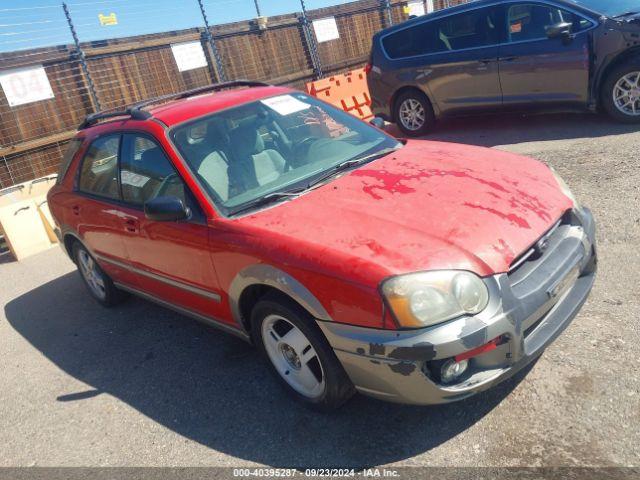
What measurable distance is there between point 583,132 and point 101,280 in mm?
5979

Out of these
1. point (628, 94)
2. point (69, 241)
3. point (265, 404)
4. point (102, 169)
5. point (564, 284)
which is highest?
point (102, 169)

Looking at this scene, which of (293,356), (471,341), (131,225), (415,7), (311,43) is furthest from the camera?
(415,7)

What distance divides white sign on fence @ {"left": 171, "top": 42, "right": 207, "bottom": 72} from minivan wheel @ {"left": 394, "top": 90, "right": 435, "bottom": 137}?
18.7ft

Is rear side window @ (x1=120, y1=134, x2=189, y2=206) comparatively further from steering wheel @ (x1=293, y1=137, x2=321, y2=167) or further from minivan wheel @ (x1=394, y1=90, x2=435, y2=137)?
minivan wheel @ (x1=394, y1=90, x2=435, y2=137)

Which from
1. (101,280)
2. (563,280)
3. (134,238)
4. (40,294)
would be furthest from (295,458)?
(40,294)

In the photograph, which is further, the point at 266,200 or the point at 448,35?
the point at 448,35

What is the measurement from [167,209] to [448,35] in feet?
21.5

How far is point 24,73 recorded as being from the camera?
10.6 m

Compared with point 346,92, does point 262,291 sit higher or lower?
lower

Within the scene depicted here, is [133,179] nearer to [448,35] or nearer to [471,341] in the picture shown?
[471,341]

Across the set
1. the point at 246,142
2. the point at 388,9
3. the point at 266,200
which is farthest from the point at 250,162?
the point at 388,9

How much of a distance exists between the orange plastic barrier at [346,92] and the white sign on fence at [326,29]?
4293 millimetres

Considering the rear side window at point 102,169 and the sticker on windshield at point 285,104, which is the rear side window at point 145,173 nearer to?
the rear side window at point 102,169

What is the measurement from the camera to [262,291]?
3.27 m
